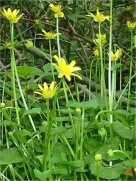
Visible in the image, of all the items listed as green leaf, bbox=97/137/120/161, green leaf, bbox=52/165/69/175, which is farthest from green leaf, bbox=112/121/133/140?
green leaf, bbox=52/165/69/175

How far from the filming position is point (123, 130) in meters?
0.73

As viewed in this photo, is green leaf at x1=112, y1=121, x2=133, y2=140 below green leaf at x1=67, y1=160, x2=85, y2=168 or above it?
above

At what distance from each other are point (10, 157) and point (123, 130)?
0.58 ft

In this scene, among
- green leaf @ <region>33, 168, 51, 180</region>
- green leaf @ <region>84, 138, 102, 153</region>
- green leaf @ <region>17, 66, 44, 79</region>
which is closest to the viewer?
green leaf @ <region>33, 168, 51, 180</region>

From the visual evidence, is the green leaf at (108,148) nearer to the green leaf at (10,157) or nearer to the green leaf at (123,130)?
the green leaf at (123,130)

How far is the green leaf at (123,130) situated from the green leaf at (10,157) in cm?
15

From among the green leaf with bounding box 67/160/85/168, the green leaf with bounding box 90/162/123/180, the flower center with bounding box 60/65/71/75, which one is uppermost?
the flower center with bounding box 60/65/71/75

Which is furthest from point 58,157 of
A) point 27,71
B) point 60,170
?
point 27,71

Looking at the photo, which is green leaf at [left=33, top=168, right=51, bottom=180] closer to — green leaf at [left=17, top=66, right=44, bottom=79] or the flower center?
the flower center

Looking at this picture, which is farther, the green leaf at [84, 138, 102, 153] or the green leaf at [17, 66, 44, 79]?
the green leaf at [17, 66, 44, 79]

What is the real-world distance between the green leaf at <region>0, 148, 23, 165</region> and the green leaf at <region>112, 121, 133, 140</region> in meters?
0.15

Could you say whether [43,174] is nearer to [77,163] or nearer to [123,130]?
[77,163]

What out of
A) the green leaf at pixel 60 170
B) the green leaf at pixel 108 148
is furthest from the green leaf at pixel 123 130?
the green leaf at pixel 60 170

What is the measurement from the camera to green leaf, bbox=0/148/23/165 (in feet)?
2.21
